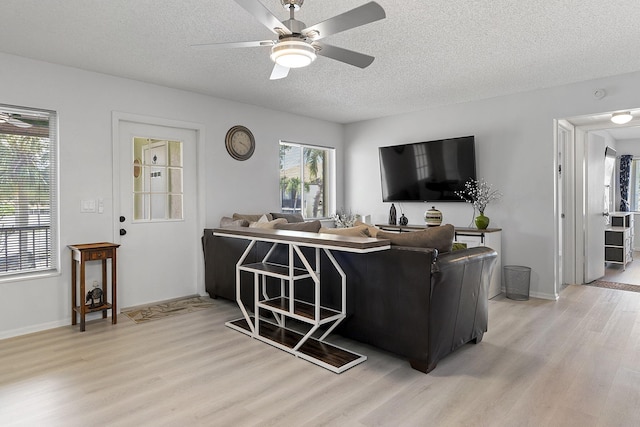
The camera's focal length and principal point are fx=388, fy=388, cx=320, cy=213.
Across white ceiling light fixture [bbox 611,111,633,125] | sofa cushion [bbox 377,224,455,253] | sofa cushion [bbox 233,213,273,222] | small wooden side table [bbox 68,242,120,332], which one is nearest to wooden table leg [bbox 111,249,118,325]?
small wooden side table [bbox 68,242,120,332]

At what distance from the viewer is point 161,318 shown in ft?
12.5

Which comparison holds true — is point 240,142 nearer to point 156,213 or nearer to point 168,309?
point 156,213

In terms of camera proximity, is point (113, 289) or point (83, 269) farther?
point (113, 289)

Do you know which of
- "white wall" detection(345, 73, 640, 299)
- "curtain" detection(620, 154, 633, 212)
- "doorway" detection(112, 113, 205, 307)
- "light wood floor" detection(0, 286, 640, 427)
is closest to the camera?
"light wood floor" detection(0, 286, 640, 427)

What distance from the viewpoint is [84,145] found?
149 inches

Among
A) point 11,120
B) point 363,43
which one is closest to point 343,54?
point 363,43

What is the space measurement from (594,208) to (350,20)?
4969mm

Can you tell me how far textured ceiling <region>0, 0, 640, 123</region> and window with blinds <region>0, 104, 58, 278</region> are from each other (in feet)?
1.94

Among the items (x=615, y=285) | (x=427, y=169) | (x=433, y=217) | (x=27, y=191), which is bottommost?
(x=615, y=285)

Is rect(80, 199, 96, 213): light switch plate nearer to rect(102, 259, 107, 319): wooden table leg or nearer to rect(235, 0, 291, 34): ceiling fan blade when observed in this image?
rect(102, 259, 107, 319): wooden table leg

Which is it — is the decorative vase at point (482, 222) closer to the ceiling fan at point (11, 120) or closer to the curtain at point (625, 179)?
the ceiling fan at point (11, 120)

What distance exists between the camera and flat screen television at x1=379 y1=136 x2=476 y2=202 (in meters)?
5.11

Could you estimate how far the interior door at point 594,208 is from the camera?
5.14 meters

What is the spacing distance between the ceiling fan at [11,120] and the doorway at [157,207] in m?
0.73
